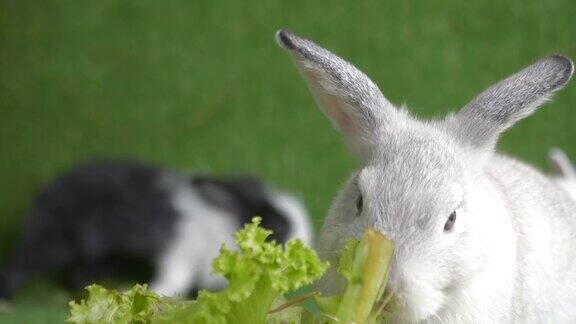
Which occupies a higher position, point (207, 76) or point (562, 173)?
point (207, 76)

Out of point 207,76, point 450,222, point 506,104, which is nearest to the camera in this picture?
point 450,222

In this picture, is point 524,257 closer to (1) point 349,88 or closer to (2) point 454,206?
(2) point 454,206

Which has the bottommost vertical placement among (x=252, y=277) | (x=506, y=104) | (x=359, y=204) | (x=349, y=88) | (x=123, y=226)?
(x=252, y=277)

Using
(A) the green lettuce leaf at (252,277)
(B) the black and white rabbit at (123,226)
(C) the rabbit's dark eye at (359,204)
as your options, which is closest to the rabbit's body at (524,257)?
(C) the rabbit's dark eye at (359,204)

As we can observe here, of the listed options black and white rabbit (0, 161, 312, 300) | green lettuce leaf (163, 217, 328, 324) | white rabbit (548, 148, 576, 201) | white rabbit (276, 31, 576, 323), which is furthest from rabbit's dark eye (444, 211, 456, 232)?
black and white rabbit (0, 161, 312, 300)

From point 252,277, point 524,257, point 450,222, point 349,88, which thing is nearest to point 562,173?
point 524,257

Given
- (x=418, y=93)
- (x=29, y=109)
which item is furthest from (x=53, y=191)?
(x=418, y=93)

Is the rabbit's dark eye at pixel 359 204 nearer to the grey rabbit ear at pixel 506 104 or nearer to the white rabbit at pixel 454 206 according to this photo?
the white rabbit at pixel 454 206
